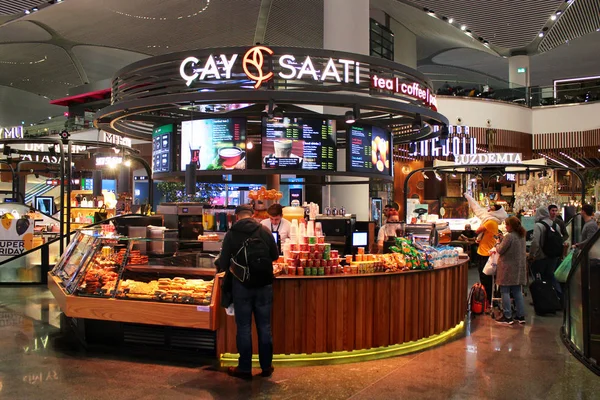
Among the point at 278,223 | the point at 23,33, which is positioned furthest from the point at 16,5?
the point at 278,223

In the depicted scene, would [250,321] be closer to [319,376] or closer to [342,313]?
[319,376]

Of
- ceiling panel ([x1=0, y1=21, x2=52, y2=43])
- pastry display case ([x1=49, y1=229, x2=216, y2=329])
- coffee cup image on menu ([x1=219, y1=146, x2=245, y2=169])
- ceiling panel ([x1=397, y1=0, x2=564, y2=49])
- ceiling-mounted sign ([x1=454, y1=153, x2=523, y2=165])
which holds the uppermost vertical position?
ceiling panel ([x1=0, y1=21, x2=52, y2=43])

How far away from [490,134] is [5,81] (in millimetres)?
29759

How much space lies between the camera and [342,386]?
5.05 m

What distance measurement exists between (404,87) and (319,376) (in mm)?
4502

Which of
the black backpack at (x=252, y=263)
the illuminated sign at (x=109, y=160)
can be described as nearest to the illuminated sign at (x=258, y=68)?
the black backpack at (x=252, y=263)

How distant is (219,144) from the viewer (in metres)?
8.18

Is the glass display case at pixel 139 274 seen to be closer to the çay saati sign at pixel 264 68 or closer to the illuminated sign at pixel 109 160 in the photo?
the çay saati sign at pixel 264 68

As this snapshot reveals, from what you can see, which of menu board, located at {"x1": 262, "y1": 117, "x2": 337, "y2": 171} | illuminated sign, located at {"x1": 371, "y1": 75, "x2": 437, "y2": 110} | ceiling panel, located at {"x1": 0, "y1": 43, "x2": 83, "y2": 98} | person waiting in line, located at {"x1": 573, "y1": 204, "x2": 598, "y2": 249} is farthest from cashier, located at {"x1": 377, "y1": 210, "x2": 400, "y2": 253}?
ceiling panel, located at {"x1": 0, "y1": 43, "x2": 83, "y2": 98}

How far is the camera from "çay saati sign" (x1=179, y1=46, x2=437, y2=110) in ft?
24.1

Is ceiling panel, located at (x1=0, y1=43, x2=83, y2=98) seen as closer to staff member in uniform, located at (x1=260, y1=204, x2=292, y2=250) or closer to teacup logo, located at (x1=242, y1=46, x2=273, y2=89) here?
teacup logo, located at (x1=242, y1=46, x2=273, y2=89)

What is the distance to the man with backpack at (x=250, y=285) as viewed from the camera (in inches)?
205

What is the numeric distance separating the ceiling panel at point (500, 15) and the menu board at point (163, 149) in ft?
42.8

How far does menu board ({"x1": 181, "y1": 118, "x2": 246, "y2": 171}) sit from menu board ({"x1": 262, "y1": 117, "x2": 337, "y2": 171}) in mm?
345
